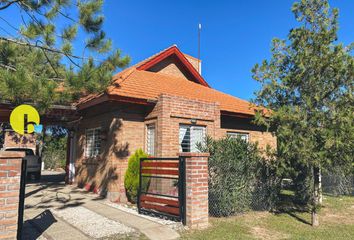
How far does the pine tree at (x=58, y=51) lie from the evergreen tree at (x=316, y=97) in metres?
4.53

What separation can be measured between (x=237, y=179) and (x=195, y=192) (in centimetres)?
175

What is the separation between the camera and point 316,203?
24.4ft

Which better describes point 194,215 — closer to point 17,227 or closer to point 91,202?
point 17,227

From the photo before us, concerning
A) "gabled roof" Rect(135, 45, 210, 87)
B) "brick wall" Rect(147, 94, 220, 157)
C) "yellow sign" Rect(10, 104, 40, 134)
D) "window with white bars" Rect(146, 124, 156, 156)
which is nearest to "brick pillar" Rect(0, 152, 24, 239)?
"yellow sign" Rect(10, 104, 40, 134)

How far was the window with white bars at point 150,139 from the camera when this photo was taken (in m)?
10.4

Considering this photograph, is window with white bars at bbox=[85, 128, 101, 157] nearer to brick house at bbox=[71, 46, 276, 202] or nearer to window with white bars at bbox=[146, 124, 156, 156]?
brick house at bbox=[71, 46, 276, 202]

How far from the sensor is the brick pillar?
463 centimetres

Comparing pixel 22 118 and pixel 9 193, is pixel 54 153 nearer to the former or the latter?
pixel 22 118

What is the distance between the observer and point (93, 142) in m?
11.8

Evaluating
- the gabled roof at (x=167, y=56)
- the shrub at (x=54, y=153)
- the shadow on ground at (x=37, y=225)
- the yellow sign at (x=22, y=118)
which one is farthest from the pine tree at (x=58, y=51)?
the shrub at (x=54, y=153)

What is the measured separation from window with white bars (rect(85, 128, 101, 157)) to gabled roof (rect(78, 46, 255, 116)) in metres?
1.22

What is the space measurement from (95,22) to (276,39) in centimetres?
498

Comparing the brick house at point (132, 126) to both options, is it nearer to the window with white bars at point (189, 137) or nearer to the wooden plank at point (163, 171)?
the window with white bars at point (189, 137)

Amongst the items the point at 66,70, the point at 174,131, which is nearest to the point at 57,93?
the point at 66,70
